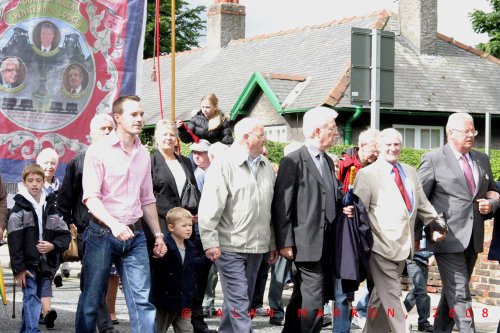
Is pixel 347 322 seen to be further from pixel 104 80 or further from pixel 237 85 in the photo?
pixel 237 85

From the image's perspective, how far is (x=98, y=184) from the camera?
7750 mm

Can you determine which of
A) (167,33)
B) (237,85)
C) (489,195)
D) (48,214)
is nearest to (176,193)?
(48,214)

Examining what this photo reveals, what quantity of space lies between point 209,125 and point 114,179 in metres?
4.34

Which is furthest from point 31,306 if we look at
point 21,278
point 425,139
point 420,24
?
point 420,24

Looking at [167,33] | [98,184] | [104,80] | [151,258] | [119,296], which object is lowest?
[119,296]

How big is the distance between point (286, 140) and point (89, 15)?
22.8 m

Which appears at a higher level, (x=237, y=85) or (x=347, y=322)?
(x=237, y=85)

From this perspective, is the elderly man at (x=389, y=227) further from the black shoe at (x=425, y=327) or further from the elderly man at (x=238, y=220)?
the black shoe at (x=425, y=327)

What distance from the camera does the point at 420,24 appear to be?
36.1m

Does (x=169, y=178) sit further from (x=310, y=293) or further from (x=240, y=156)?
(x=310, y=293)

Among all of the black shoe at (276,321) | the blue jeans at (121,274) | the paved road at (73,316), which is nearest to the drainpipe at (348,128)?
the paved road at (73,316)

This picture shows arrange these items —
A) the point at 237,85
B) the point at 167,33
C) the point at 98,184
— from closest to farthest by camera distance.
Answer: the point at 98,184 → the point at 237,85 → the point at 167,33

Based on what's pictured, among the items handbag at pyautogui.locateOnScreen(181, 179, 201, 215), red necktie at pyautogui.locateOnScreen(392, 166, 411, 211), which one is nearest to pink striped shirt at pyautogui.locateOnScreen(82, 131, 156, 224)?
handbag at pyautogui.locateOnScreen(181, 179, 201, 215)

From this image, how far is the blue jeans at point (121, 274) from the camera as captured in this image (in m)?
7.75
